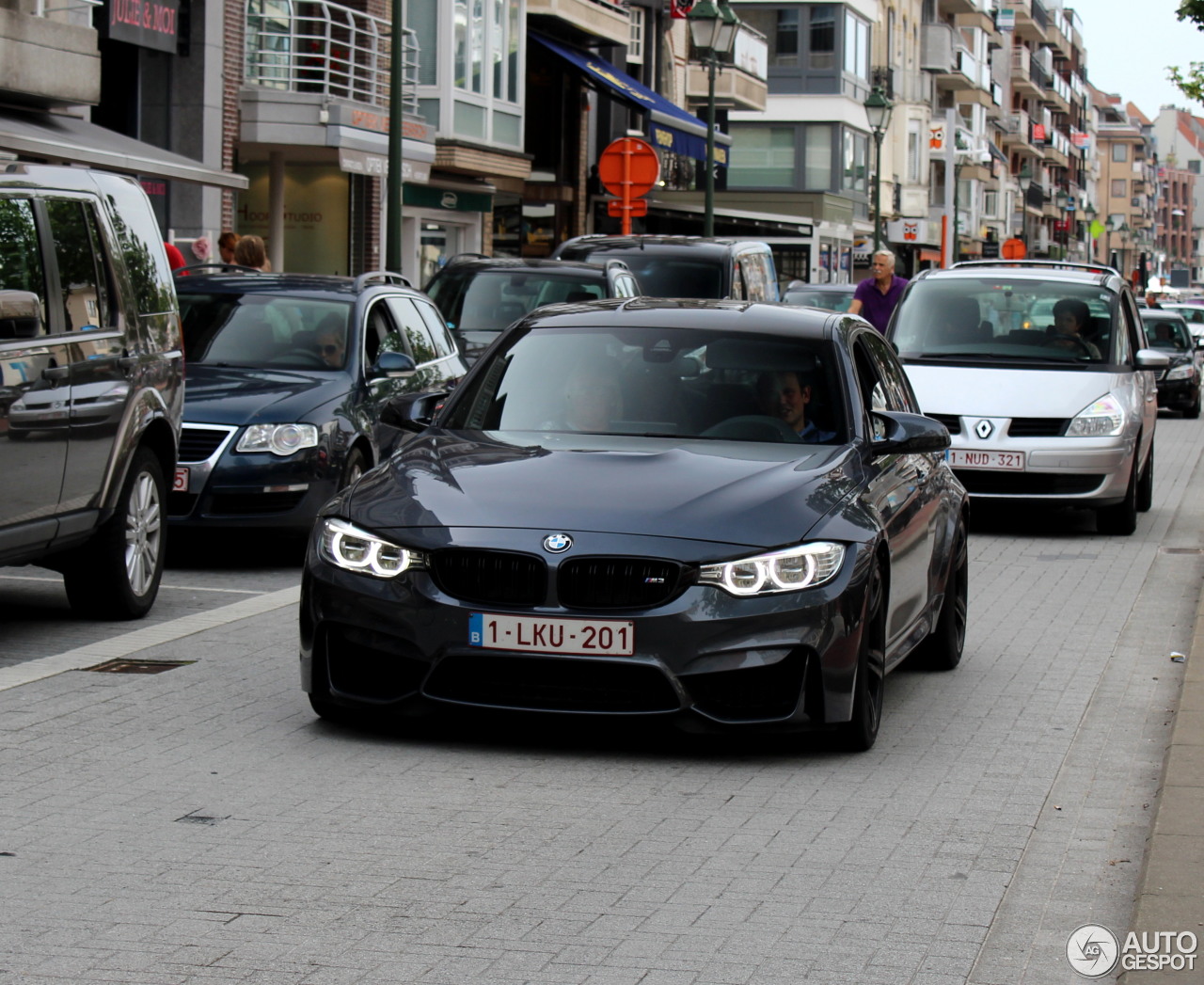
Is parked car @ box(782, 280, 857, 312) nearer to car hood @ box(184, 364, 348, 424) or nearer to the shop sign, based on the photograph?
the shop sign

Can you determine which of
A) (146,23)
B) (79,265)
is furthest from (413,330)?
(146,23)

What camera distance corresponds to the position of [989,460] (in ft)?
48.0

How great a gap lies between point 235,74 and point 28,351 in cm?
2016

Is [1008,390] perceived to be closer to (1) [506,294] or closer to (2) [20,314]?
(1) [506,294]

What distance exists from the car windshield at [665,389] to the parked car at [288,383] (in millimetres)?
3886

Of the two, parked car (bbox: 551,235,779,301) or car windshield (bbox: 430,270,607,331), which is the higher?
parked car (bbox: 551,235,779,301)

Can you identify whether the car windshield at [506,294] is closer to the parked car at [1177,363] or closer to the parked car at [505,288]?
the parked car at [505,288]

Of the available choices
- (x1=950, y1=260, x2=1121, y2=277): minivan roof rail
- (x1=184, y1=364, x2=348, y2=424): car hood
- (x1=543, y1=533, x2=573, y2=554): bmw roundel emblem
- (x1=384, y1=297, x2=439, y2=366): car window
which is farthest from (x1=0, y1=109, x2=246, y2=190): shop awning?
(x1=543, y1=533, x2=573, y2=554): bmw roundel emblem

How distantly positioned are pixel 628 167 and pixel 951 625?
55.6ft

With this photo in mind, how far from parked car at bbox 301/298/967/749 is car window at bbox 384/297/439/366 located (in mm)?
6273

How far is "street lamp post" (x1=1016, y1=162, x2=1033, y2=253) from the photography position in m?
116

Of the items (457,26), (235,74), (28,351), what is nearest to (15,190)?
(28,351)

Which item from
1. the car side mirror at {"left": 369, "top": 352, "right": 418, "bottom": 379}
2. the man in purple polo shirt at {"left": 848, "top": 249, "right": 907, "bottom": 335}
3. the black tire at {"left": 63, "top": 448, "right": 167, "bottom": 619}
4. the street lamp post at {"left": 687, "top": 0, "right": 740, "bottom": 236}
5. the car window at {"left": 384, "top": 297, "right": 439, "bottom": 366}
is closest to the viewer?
the black tire at {"left": 63, "top": 448, "right": 167, "bottom": 619}

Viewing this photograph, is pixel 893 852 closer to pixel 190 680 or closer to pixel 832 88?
pixel 190 680
